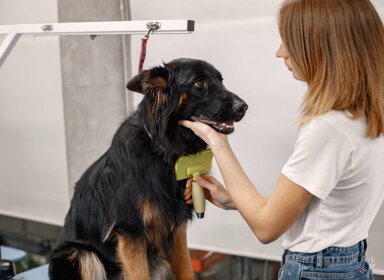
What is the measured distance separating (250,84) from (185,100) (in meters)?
0.78

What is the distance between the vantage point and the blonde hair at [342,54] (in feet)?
3.96

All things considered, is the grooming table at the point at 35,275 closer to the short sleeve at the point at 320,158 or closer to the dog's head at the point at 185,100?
the dog's head at the point at 185,100

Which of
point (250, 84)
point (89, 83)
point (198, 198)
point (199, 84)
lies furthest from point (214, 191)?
point (89, 83)

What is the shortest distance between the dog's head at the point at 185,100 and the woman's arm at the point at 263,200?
209 millimetres

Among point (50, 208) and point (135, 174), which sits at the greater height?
point (135, 174)

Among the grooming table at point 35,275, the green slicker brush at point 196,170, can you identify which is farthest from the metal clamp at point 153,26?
the grooming table at point 35,275

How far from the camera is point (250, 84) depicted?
7.79 ft

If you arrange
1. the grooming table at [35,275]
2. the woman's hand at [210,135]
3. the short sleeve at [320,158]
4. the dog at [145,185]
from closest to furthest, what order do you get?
the short sleeve at [320,158] < the woman's hand at [210,135] < the dog at [145,185] < the grooming table at [35,275]

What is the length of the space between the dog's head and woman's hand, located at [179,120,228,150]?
0.29 feet

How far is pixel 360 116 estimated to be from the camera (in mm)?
1223

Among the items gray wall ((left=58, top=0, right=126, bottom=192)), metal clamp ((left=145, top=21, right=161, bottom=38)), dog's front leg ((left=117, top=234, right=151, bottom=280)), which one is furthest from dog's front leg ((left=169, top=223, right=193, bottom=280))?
gray wall ((left=58, top=0, right=126, bottom=192))

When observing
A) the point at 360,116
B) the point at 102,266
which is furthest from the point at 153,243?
the point at 360,116

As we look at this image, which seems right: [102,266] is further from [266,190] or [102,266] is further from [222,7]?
[222,7]

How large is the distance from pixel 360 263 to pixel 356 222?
147 mm
